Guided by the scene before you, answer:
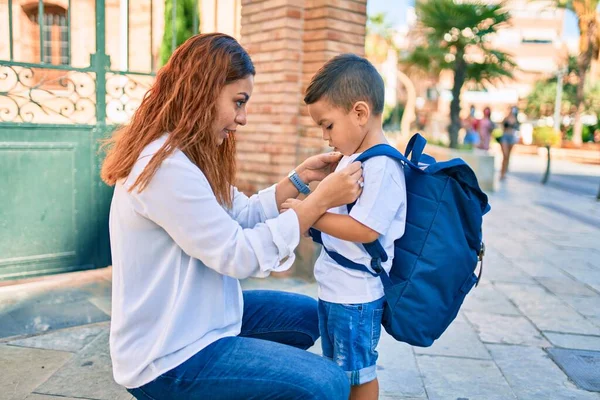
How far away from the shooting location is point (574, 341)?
4031mm

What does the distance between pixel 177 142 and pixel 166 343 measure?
0.63m

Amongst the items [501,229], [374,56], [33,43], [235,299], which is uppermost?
[374,56]

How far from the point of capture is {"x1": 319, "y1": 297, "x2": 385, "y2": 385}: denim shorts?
2.11 m

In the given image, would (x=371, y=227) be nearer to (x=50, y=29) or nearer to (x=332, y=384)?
(x=332, y=384)

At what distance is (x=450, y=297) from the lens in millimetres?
2068

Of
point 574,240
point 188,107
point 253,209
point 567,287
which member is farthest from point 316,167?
point 574,240

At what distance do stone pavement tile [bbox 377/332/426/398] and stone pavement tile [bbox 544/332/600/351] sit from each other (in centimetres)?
111

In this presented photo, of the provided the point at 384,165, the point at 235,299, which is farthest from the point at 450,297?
the point at 235,299

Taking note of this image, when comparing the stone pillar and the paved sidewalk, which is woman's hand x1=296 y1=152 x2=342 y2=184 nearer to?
the paved sidewalk

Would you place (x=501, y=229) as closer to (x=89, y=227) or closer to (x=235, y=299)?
(x=89, y=227)

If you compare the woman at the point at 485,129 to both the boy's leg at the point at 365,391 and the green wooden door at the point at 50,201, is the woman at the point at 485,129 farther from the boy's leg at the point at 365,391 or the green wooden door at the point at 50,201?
the boy's leg at the point at 365,391

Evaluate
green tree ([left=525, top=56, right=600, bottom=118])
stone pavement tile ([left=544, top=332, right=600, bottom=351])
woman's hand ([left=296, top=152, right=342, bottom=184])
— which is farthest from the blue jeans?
green tree ([left=525, top=56, right=600, bottom=118])

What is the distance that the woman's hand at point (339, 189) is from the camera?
6.20 ft

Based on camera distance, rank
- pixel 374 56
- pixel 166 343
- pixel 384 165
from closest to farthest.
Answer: pixel 166 343
pixel 384 165
pixel 374 56
